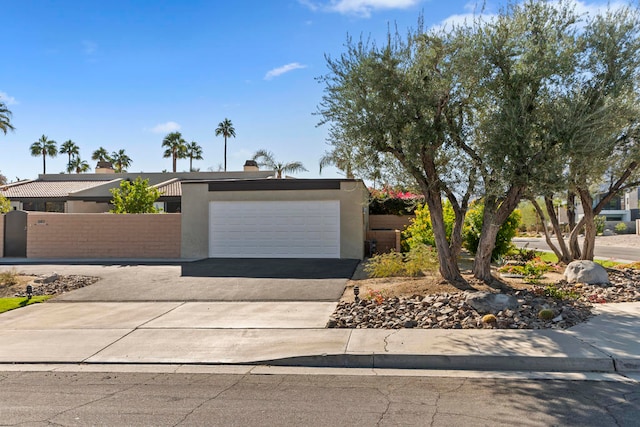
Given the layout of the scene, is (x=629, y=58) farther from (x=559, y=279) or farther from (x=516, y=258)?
(x=516, y=258)

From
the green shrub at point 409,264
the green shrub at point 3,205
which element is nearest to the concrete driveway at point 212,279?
the green shrub at point 409,264

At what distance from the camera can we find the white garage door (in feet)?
63.4

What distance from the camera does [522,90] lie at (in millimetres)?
9141

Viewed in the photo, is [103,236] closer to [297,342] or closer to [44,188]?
[297,342]

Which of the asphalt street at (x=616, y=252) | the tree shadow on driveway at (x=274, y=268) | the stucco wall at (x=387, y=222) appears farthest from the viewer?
the stucco wall at (x=387, y=222)

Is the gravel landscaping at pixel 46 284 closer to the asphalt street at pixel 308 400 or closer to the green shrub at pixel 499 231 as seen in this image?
the asphalt street at pixel 308 400

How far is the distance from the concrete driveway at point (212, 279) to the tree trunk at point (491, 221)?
11.2 ft

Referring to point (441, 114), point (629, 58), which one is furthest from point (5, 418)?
point (629, 58)

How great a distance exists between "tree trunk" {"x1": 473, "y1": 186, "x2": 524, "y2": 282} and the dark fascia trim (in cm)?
830

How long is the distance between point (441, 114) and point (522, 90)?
5.55 feet

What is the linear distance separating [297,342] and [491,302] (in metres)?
3.76

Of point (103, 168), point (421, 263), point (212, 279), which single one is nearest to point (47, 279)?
point (212, 279)

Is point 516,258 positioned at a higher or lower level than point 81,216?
lower

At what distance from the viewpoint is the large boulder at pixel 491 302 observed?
9031 millimetres
